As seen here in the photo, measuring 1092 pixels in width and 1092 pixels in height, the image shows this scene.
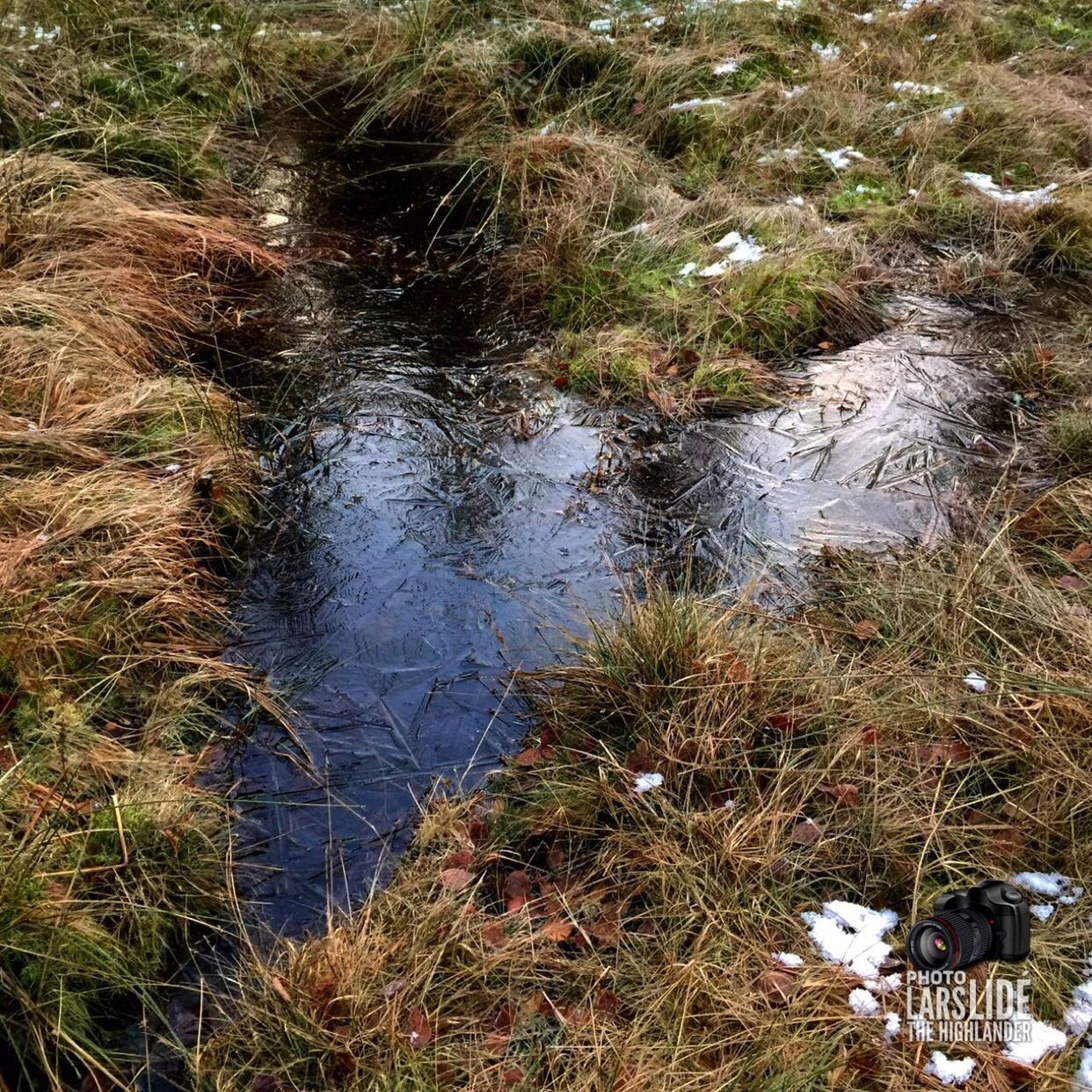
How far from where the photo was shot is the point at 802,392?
465cm

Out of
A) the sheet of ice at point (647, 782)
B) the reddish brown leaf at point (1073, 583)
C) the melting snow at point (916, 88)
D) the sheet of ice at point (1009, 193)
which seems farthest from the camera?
the melting snow at point (916, 88)

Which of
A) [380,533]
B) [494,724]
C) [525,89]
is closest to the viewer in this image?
[494,724]

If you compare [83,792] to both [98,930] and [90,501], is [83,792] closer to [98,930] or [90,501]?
[98,930]

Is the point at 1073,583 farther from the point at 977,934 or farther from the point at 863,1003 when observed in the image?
the point at 863,1003

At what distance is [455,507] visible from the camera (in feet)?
12.8

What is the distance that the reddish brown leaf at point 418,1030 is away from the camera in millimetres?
2156

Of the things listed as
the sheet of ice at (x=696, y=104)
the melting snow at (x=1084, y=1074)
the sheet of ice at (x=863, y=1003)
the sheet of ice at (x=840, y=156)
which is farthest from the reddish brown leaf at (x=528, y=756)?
the sheet of ice at (x=696, y=104)

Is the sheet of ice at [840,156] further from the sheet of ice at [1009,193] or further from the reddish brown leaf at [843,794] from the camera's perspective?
the reddish brown leaf at [843,794]

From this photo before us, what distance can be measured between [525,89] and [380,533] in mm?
4187

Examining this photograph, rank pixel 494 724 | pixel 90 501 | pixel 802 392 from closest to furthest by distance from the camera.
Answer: pixel 494 724 < pixel 90 501 < pixel 802 392

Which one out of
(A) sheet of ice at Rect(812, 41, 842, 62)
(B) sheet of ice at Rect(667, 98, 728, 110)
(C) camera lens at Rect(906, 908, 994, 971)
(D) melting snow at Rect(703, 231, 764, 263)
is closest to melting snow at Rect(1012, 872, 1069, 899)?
(C) camera lens at Rect(906, 908, 994, 971)

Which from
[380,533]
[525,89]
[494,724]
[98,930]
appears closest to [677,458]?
[380,533]

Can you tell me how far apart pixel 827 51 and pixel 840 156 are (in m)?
1.54

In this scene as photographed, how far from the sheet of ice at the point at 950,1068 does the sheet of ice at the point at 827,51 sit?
22.6 feet
